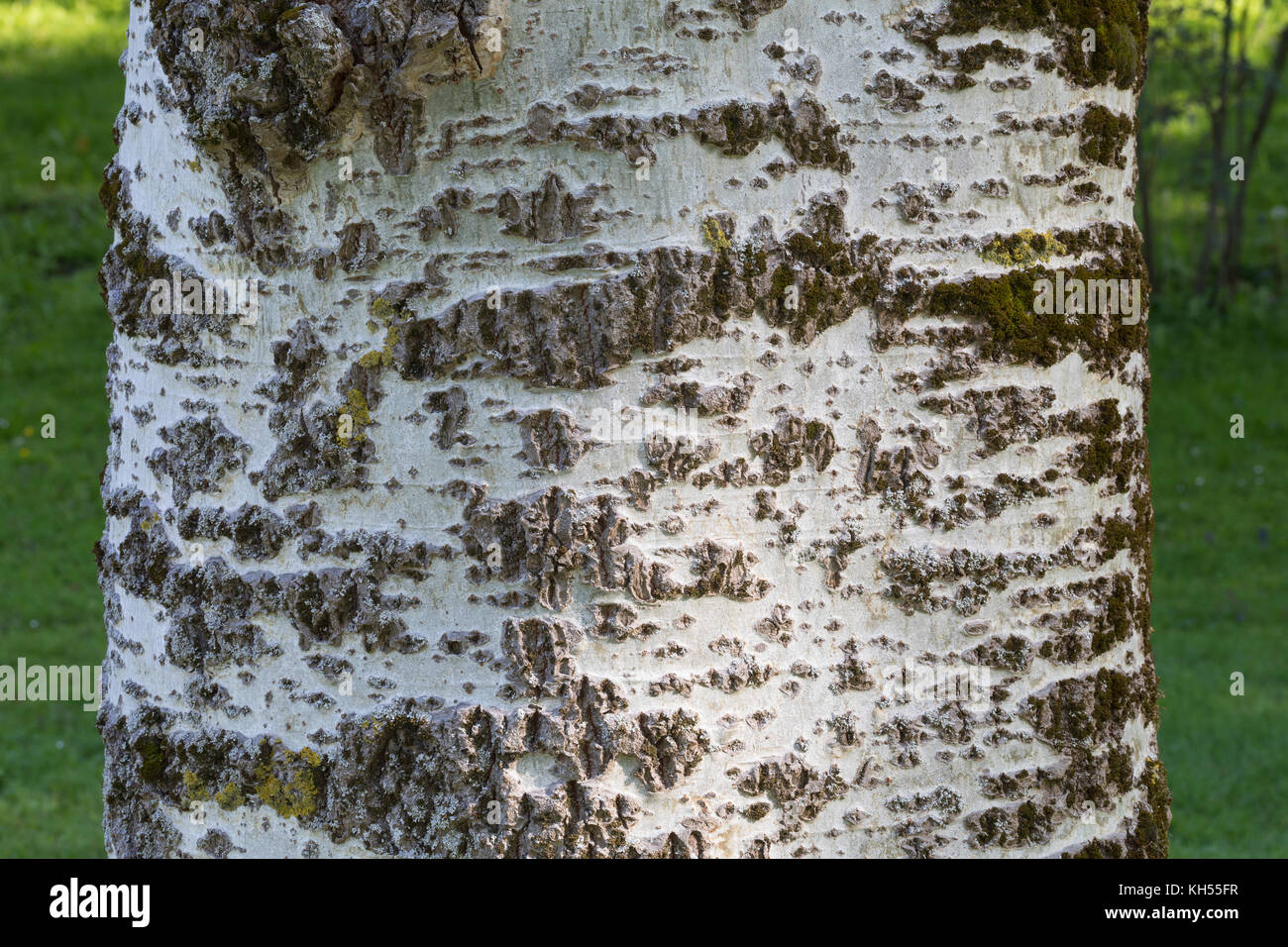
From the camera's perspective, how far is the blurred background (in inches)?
225

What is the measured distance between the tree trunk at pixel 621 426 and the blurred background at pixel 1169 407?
12.2 ft

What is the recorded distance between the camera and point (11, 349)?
9.59m

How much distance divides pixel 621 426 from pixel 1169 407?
8.95m

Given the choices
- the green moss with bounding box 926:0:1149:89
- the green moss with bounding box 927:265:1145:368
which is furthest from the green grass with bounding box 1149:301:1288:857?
the green moss with bounding box 926:0:1149:89

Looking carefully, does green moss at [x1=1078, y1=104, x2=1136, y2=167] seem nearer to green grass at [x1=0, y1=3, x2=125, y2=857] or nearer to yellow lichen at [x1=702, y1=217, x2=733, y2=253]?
yellow lichen at [x1=702, y1=217, x2=733, y2=253]

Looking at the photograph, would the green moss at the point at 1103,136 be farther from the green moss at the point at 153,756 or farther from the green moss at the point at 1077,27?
the green moss at the point at 153,756

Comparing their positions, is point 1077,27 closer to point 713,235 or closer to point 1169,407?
point 713,235

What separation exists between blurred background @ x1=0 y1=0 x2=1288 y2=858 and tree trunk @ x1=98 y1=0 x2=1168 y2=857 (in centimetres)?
373

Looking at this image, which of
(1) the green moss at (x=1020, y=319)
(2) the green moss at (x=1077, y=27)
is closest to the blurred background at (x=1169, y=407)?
(1) the green moss at (x=1020, y=319)

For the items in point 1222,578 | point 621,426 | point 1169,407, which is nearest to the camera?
point 621,426

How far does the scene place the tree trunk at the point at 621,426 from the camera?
1.57m

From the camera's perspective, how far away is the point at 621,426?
158cm

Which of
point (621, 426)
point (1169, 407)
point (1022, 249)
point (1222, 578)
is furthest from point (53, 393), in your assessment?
point (1022, 249)
